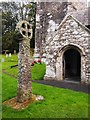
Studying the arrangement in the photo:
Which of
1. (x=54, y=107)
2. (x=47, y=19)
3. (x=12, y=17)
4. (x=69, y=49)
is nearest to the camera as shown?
(x=54, y=107)

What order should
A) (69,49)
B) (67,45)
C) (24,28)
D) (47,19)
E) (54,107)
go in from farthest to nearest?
1. (47,19)
2. (69,49)
3. (67,45)
4. (24,28)
5. (54,107)

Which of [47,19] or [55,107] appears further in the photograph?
[47,19]

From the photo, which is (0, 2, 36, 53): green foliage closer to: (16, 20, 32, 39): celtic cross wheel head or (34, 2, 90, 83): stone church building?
(34, 2, 90, 83): stone church building

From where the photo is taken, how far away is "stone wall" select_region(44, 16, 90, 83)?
1282cm

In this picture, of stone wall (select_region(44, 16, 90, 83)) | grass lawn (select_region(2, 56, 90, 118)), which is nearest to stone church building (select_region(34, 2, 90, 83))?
stone wall (select_region(44, 16, 90, 83))

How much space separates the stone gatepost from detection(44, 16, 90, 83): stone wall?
Answer: 214 inches

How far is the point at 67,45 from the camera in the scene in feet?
44.4

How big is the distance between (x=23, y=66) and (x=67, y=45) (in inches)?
232

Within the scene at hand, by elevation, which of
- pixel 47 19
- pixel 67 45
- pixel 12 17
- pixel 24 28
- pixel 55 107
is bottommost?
pixel 55 107

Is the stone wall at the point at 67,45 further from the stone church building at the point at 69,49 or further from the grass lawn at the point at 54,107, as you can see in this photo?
the grass lawn at the point at 54,107

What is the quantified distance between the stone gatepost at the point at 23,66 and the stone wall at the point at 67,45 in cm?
543

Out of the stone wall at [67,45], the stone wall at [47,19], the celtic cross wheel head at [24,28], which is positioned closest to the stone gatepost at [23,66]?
the celtic cross wheel head at [24,28]

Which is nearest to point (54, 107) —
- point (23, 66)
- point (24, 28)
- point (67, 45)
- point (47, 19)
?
point (23, 66)

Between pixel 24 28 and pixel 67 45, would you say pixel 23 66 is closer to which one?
pixel 24 28
